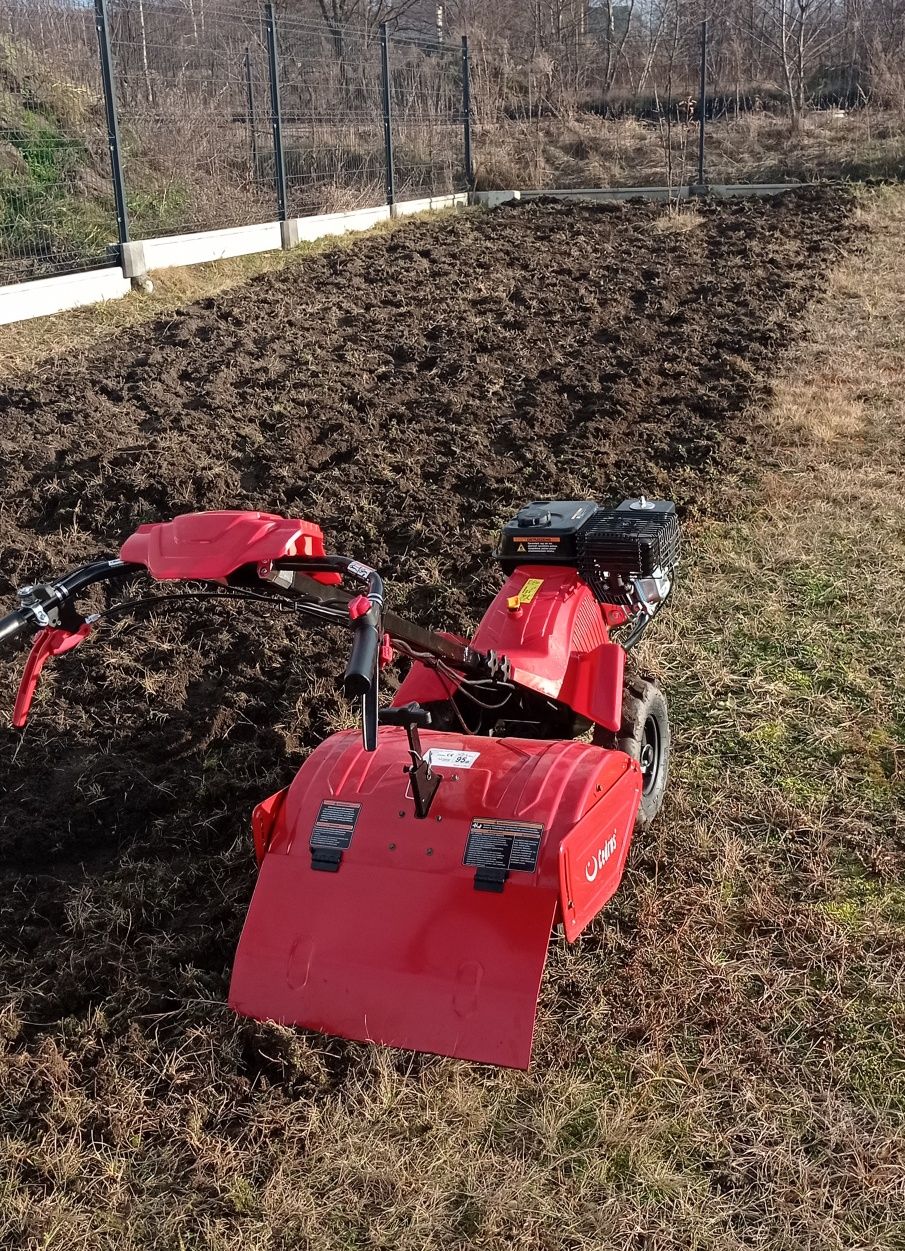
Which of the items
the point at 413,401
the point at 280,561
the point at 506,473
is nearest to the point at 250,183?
the point at 413,401

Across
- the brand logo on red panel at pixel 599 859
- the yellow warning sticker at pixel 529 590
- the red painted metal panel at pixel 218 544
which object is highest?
the red painted metal panel at pixel 218 544

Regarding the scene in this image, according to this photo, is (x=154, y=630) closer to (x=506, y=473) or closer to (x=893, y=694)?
(x=506, y=473)

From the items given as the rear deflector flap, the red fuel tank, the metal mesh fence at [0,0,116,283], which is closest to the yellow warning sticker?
the red fuel tank

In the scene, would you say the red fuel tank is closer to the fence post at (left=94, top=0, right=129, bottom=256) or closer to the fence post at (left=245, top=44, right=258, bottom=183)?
the fence post at (left=94, top=0, right=129, bottom=256)

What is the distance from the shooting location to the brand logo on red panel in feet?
7.91

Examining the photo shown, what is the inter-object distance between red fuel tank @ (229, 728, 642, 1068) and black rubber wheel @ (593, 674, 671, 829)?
453mm

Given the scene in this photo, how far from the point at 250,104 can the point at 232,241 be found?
1884 millimetres

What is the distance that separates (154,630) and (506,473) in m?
2.23

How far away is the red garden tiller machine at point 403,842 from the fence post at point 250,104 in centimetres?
1093

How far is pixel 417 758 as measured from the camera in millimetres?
2377

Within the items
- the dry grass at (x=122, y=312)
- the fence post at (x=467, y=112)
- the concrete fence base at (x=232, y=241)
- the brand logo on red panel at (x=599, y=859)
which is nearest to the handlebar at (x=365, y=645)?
the brand logo on red panel at (x=599, y=859)

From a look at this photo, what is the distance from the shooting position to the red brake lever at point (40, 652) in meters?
2.04

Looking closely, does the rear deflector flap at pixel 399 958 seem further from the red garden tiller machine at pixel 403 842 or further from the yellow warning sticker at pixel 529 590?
the yellow warning sticker at pixel 529 590

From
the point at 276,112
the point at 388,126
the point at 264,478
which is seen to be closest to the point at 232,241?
the point at 276,112
